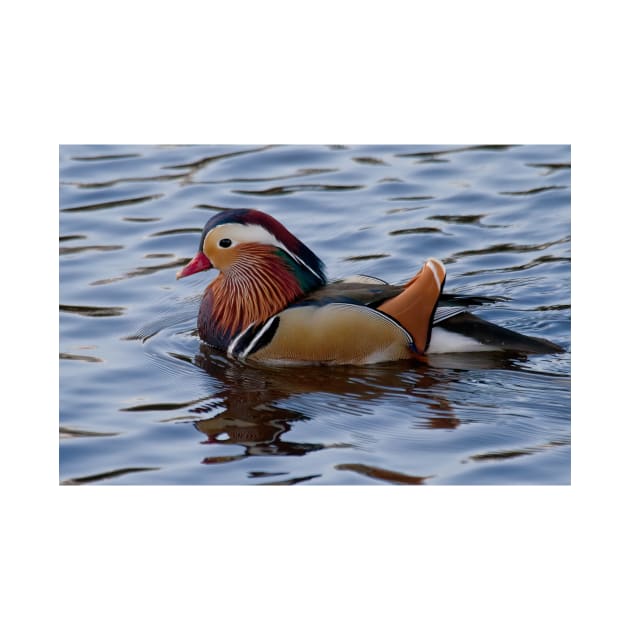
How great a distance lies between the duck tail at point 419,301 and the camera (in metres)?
5.90

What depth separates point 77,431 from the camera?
211 inches

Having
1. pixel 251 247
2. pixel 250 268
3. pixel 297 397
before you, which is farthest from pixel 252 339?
pixel 297 397

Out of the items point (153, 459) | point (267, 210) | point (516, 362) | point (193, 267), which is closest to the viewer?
point (153, 459)

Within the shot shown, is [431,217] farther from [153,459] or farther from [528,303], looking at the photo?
[153,459]

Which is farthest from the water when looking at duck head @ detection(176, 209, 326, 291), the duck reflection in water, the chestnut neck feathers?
duck head @ detection(176, 209, 326, 291)

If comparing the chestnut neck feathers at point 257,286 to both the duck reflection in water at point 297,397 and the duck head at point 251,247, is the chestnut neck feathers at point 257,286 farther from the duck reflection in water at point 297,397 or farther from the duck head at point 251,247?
the duck reflection in water at point 297,397

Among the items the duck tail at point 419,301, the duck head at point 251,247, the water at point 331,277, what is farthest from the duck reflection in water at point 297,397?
the duck head at point 251,247

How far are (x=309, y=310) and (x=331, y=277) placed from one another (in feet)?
4.10

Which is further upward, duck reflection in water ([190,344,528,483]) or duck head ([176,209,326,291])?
duck head ([176,209,326,291])

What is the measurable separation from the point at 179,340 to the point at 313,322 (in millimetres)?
954

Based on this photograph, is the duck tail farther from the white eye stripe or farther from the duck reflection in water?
the white eye stripe

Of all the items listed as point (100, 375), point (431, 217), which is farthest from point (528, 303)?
point (100, 375)

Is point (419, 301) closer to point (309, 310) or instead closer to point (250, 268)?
point (309, 310)

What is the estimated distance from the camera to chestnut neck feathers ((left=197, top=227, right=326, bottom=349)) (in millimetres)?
6293
